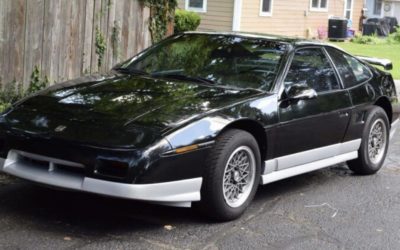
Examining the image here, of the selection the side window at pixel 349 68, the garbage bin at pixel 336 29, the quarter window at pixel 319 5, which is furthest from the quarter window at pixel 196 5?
the side window at pixel 349 68

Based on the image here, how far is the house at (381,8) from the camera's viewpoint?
45.6 metres

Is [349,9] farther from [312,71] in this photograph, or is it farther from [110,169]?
[110,169]

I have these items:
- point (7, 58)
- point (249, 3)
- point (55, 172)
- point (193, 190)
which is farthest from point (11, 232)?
point (249, 3)

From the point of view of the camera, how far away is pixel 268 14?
25.2 metres

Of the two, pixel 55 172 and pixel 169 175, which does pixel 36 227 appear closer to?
pixel 55 172

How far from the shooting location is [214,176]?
5.10 metres

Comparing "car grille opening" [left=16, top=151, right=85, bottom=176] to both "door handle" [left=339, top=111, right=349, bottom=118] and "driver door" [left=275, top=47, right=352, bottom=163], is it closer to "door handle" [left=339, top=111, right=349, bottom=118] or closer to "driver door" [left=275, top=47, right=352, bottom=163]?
"driver door" [left=275, top=47, right=352, bottom=163]

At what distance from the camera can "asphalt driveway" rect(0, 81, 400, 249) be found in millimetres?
4828

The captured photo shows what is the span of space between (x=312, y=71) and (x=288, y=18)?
2058 centimetres

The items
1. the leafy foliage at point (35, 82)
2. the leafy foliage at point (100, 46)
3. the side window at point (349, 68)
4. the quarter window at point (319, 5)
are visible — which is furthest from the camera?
the quarter window at point (319, 5)

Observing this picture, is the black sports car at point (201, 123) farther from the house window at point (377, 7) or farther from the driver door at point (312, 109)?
the house window at point (377, 7)

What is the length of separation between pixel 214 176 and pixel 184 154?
37 cm

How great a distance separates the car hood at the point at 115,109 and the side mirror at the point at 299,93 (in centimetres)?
34

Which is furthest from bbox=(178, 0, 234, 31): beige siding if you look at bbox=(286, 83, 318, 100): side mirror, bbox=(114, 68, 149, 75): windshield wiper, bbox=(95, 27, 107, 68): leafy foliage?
bbox=(286, 83, 318, 100): side mirror
